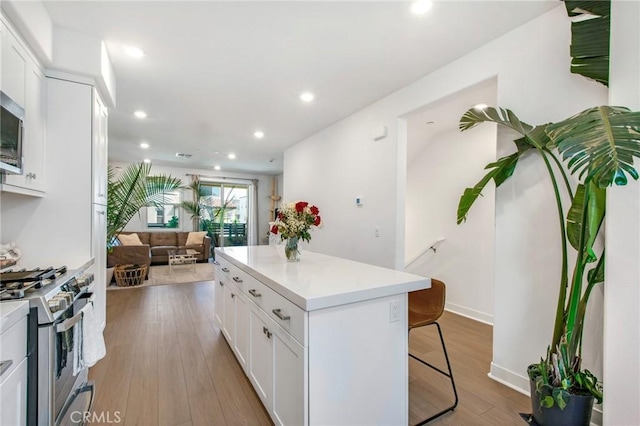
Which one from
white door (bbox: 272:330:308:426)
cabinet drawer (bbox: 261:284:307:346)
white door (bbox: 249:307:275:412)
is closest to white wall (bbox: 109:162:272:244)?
white door (bbox: 249:307:275:412)

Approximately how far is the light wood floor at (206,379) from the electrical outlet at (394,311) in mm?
774

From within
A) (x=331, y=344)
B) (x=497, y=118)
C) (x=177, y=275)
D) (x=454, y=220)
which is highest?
(x=497, y=118)

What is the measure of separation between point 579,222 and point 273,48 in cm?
248

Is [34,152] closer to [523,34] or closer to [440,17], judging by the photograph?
[440,17]

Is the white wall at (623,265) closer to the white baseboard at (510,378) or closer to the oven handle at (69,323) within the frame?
the white baseboard at (510,378)

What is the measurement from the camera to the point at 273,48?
2389 millimetres

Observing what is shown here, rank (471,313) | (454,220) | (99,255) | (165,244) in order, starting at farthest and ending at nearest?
(165,244) → (454,220) → (471,313) → (99,255)

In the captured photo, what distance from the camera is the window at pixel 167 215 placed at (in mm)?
7926

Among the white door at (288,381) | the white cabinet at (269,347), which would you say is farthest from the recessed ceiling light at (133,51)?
the white door at (288,381)

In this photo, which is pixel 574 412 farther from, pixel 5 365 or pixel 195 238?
pixel 195 238

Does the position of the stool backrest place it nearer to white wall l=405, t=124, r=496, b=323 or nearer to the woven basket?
white wall l=405, t=124, r=496, b=323

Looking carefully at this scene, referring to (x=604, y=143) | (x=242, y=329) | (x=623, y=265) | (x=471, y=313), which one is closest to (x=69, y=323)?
(x=242, y=329)

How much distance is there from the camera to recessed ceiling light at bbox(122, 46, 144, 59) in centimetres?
238

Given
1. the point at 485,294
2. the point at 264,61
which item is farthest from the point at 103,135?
the point at 485,294
